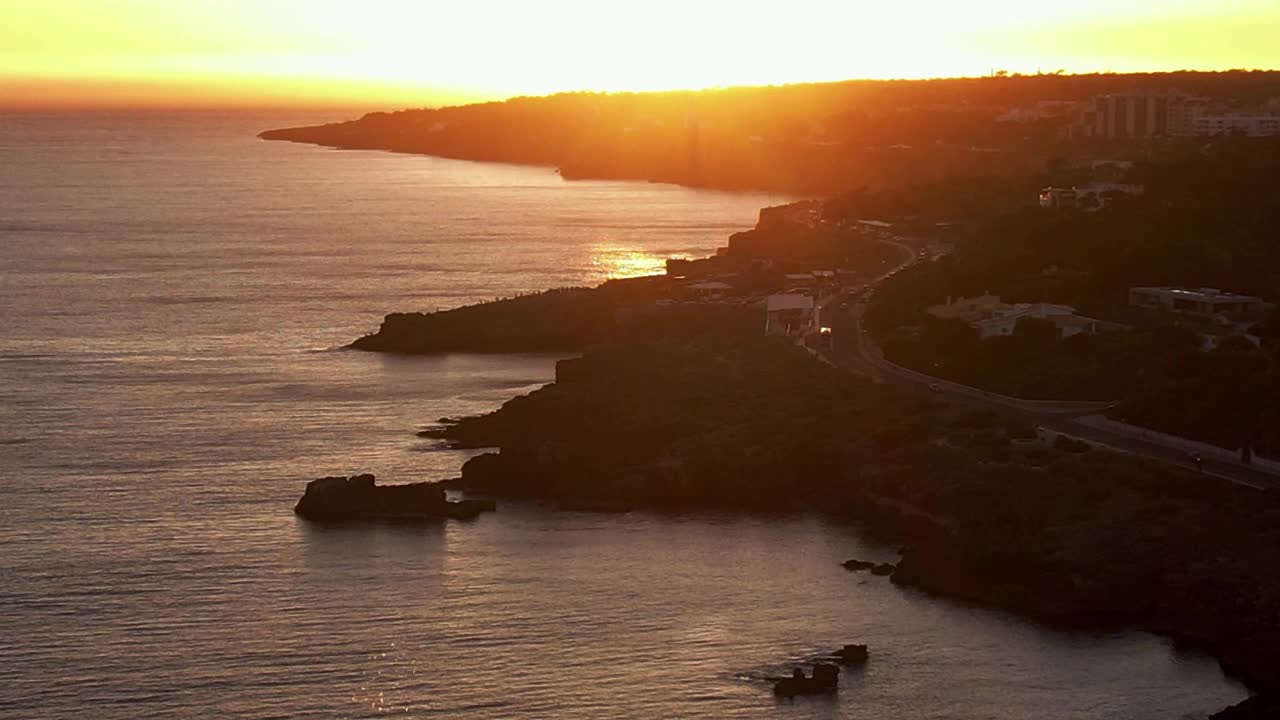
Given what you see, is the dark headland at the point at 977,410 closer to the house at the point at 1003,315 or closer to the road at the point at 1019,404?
the road at the point at 1019,404

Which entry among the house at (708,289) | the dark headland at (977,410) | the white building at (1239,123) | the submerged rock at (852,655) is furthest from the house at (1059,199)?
the submerged rock at (852,655)

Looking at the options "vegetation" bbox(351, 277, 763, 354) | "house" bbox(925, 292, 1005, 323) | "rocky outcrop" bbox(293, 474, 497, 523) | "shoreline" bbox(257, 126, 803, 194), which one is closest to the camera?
"rocky outcrop" bbox(293, 474, 497, 523)

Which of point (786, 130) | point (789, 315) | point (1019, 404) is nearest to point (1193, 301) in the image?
point (1019, 404)

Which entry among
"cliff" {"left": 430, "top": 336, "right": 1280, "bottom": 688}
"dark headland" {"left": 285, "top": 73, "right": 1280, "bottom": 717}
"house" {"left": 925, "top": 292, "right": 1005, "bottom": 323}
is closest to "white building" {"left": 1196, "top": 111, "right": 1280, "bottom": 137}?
"dark headland" {"left": 285, "top": 73, "right": 1280, "bottom": 717}

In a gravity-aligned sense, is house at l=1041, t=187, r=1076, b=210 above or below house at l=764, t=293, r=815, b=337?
above

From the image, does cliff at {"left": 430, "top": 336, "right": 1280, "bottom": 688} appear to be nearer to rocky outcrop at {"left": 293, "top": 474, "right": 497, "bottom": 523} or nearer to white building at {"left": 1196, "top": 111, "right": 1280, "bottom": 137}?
rocky outcrop at {"left": 293, "top": 474, "right": 497, "bottom": 523}

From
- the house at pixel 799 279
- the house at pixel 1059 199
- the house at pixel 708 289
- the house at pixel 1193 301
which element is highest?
the house at pixel 1059 199
